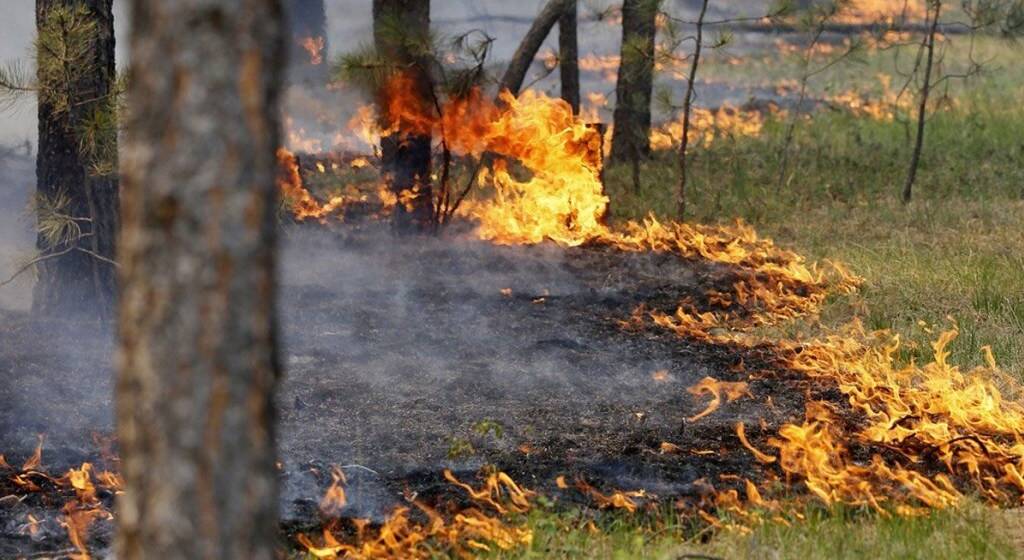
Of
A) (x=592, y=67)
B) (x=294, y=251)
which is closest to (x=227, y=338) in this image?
(x=294, y=251)

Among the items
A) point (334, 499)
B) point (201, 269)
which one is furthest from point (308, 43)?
point (201, 269)

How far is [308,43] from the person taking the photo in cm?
1916

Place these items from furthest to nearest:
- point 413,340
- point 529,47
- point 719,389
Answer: point 529,47 → point 413,340 → point 719,389

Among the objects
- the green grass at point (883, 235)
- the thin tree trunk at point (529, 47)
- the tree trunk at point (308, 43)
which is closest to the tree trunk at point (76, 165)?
the green grass at point (883, 235)

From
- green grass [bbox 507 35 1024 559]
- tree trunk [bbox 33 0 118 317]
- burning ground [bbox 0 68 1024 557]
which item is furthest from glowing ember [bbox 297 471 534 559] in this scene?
tree trunk [bbox 33 0 118 317]

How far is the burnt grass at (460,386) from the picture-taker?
5.34m

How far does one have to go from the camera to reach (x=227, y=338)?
7.04 feet

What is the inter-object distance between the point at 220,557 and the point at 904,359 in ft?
18.5

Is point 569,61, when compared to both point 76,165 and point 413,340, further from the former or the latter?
point 76,165

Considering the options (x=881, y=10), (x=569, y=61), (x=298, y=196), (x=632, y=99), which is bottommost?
(x=298, y=196)

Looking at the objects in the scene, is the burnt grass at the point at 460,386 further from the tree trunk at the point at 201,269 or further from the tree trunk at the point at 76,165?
the tree trunk at the point at 201,269

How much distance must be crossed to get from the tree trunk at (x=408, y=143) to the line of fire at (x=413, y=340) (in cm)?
2

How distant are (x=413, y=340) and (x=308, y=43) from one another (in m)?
12.4

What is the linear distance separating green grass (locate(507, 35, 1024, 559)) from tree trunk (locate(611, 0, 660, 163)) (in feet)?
1.14
